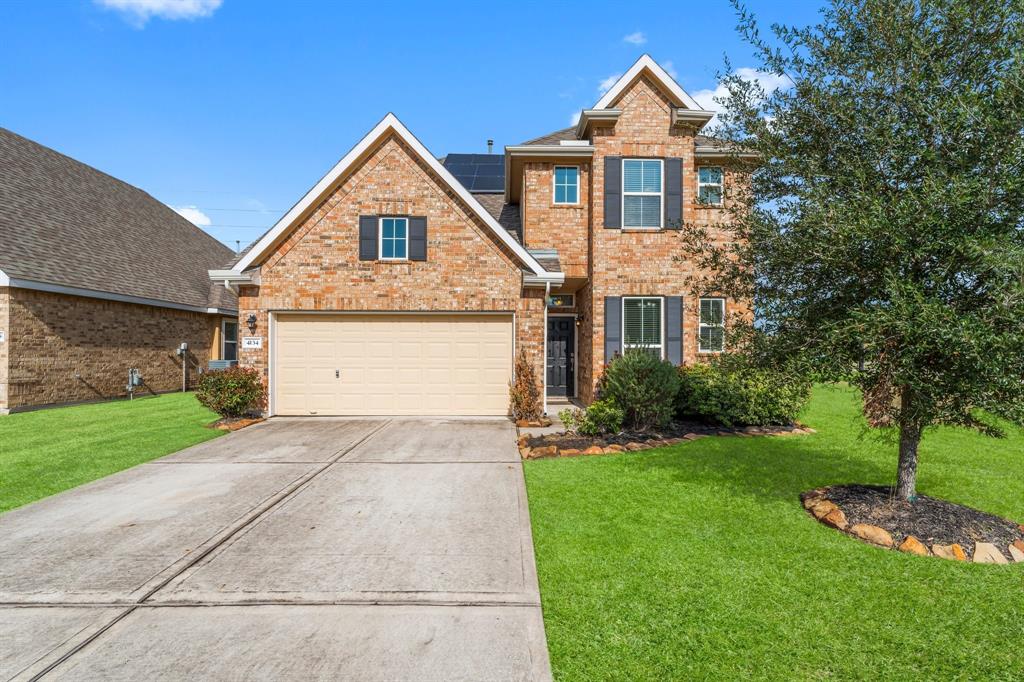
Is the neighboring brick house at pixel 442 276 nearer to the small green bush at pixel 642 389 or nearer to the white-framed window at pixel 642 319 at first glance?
the white-framed window at pixel 642 319

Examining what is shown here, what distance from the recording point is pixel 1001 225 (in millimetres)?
4203

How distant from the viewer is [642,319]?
484 inches

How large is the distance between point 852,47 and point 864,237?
2.18 m

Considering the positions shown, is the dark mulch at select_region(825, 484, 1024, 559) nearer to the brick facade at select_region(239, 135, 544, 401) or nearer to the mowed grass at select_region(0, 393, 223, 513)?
the brick facade at select_region(239, 135, 544, 401)

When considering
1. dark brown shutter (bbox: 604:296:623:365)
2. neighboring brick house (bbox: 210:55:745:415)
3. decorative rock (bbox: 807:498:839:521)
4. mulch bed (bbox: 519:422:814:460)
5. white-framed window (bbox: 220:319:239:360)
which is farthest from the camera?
white-framed window (bbox: 220:319:239:360)

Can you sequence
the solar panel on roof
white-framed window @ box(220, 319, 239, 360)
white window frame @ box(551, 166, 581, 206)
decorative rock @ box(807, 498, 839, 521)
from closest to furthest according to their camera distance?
decorative rock @ box(807, 498, 839, 521) → white window frame @ box(551, 166, 581, 206) → the solar panel on roof → white-framed window @ box(220, 319, 239, 360)

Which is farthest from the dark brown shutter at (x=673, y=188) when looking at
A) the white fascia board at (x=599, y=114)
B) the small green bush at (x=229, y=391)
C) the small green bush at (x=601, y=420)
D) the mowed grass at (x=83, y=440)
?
the mowed grass at (x=83, y=440)

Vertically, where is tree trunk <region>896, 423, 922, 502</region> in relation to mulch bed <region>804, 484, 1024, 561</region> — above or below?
above

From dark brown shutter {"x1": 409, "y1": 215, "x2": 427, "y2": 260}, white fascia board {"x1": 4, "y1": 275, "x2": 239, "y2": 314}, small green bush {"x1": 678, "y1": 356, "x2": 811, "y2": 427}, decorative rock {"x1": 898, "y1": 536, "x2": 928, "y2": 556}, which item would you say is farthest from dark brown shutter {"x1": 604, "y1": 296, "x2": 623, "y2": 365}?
white fascia board {"x1": 4, "y1": 275, "x2": 239, "y2": 314}

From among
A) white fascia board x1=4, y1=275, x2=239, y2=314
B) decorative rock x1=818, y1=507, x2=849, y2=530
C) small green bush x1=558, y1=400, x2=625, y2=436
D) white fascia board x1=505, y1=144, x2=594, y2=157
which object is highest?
white fascia board x1=505, y1=144, x2=594, y2=157

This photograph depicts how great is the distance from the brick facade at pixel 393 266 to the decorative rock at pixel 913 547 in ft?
24.9

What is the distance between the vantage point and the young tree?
402 centimetres

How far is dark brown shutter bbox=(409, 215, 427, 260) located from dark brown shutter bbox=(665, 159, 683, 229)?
19.5 feet

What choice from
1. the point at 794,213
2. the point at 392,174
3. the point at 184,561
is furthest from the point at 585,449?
the point at 392,174
